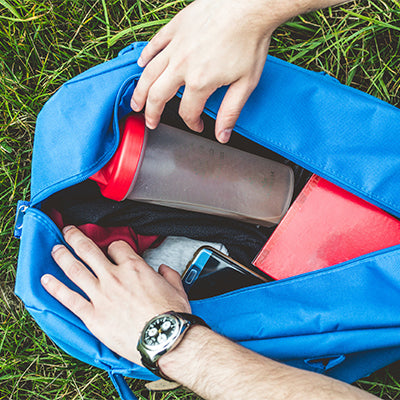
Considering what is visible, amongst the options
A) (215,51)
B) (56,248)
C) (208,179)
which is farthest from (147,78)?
(56,248)

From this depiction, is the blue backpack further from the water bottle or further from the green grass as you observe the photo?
the green grass

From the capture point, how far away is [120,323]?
922 millimetres

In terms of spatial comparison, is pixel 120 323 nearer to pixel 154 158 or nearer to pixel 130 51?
pixel 154 158

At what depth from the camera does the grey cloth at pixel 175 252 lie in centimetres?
119

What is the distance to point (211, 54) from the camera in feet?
2.79

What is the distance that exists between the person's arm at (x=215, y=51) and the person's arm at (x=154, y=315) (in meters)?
0.37

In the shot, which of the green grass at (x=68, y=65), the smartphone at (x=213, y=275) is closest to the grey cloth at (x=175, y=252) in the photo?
the smartphone at (x=213, y=275)

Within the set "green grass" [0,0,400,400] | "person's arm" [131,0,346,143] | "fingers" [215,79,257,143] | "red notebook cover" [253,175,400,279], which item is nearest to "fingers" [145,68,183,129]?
"person's arm" [131,0,346,143]

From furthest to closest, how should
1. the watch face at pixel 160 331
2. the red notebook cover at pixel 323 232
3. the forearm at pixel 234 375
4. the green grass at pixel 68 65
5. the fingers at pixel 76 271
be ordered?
the green grass at pixel 68 65 < the red notebook cover at pixel 323 232 < the fingers at pixel 76 271 < the watch face at pixel 160 331 < the forearm at pixel 234 375

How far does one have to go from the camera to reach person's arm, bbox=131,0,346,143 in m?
0.85

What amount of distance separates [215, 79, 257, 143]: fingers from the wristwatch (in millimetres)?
424

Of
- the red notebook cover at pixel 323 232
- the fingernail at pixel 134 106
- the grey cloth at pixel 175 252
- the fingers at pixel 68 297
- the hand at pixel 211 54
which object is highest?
the hand at pixel 211 54

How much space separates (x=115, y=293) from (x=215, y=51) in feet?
1.83

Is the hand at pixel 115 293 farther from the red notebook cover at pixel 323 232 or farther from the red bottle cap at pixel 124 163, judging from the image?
the red notebook cover at pixel 323 232
